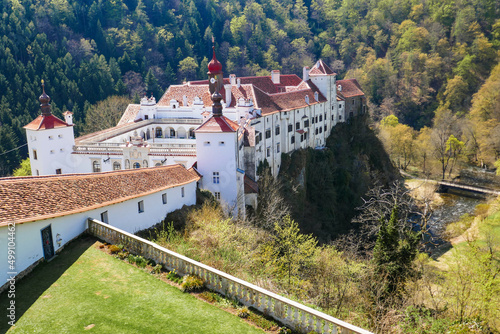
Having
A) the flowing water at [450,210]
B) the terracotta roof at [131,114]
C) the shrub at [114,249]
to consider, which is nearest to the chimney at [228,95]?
the terracotta roof at [131,114]

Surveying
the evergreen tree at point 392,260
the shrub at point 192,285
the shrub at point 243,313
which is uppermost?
the shrub at point 192,285

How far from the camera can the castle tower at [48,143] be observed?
40969 millimetres

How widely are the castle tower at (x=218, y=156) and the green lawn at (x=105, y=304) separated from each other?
1900 centimetres

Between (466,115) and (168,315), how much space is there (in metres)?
91.3

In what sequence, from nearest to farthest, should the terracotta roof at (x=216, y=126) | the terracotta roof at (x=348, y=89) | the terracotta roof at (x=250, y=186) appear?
the terracotta roof at (x=216, y=126)
the terracotta roof at (x=250, y=186)
the terracotta roof at (x=348, y=89)

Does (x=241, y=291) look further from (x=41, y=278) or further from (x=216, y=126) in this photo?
(x=216, y=126)

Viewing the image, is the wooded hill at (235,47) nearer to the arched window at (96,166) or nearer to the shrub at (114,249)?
the arched window at (96,166)

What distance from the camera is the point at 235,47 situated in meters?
127

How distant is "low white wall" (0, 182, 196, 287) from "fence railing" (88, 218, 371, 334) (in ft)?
4.20

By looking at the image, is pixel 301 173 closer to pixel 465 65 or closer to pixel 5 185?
pixel 5 185

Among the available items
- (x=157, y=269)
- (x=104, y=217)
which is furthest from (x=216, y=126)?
(x=157, y=269)

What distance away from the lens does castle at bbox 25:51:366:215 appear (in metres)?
39.1

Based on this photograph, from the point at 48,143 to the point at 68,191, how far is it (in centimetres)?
1976

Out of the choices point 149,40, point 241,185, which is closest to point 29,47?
point 149,40
